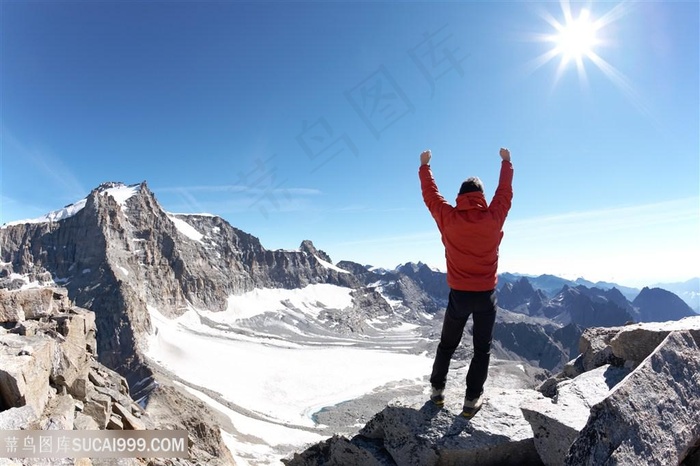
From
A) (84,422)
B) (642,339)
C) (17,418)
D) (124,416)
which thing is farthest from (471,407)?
(124,416)

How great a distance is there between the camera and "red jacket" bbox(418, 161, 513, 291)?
6477 mm

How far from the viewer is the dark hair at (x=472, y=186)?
672cm

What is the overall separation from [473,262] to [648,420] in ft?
9.81

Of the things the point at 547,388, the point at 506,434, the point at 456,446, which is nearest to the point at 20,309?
the point at 456,446

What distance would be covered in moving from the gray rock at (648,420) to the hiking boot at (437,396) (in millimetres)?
2589

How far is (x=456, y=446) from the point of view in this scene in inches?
240

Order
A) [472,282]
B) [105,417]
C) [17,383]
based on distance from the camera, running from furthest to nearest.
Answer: [105,417], [17,383], [472,282]

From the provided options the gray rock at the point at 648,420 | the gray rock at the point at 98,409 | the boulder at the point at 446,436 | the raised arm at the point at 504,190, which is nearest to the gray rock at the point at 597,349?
the boulder at the point at 446,436

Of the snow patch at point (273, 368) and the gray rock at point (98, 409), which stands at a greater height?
the gray rock at point (98, 409)

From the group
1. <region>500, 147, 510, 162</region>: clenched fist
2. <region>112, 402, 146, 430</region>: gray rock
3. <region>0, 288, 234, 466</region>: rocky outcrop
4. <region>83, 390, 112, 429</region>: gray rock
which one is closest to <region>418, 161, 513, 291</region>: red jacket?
<region>500, 147, 510, 162</region>: clenched fist

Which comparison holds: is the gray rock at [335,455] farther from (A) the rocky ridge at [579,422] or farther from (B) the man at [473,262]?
(B) the man at [473,262]

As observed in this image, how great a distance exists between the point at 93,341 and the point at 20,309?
5353mm

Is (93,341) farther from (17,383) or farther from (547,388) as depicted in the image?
(547,388)

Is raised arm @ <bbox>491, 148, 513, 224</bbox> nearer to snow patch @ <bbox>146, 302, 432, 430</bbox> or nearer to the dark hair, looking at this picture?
the dark hair
